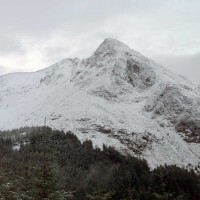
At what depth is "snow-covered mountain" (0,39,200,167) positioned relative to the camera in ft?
232

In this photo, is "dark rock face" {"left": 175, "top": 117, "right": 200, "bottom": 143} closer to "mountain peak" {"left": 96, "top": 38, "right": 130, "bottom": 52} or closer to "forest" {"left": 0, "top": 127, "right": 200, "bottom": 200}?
"forest" {"left": 0, "top": 127, "right": 200, "bottom": 200}

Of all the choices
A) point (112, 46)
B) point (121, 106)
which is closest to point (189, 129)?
point (121, 106)

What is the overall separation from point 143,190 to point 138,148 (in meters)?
18.1

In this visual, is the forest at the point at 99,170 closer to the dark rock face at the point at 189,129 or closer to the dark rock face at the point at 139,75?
the dark rock face at the point at 189,129

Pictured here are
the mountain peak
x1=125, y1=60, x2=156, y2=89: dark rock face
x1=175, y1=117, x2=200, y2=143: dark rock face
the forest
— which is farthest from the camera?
the mountain peak

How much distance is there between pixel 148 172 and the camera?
57.8 m

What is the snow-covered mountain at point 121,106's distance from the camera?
7056 cm

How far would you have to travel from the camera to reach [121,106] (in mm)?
86188

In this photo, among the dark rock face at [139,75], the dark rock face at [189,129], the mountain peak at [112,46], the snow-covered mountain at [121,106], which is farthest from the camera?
the mountain peak at [112,46]

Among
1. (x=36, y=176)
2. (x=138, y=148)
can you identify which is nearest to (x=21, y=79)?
(x=138, y=148)

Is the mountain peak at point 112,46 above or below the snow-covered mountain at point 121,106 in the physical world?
above

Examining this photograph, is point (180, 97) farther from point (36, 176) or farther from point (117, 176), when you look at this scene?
point (36, 176)

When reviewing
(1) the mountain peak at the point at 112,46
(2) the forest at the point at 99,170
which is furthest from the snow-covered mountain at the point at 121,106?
(2) the forest at the point at 99,170

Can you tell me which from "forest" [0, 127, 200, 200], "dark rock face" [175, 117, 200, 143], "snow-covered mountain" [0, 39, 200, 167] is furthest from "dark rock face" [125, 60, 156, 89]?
"forest" [0, 127, 200, 200]
